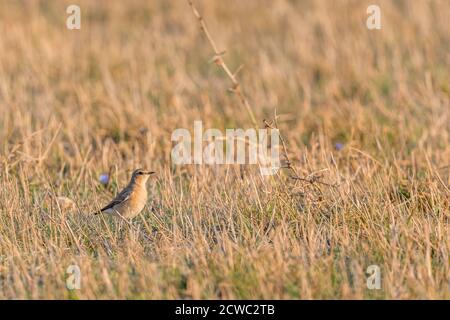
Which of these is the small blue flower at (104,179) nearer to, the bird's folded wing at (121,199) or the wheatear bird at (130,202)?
the wheatear bird at (130,202)

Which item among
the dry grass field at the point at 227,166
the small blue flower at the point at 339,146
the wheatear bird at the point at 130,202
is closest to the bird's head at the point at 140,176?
the wheatear bird at the point at 130,202

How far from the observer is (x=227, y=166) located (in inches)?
290

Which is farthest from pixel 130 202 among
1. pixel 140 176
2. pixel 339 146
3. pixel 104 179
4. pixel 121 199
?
pixel 339 146

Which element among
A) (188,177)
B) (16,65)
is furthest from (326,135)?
(16,65)

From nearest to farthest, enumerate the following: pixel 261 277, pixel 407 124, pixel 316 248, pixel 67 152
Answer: pixel 261 277 < pixel 316 248 < pixel 67 152 < pixel 407 124

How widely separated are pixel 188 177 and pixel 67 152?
1640mm

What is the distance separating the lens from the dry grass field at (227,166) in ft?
16.7

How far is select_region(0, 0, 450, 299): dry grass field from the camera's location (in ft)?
16.7

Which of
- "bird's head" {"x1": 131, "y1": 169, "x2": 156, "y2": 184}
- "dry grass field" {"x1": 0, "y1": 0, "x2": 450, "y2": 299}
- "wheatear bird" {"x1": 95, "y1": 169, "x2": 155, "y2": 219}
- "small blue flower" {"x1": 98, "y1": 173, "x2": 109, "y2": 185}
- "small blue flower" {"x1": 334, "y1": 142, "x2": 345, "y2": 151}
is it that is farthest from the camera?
"small blue flower" {"x1": 334, "y1": 142, "x2": 345, "y2": 151}

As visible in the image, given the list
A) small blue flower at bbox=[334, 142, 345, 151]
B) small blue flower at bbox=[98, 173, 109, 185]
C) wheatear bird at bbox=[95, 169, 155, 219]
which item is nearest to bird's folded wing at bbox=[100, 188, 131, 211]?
wheatear bird at bbox=[95, 169, 155, 219]

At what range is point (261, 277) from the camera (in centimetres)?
490

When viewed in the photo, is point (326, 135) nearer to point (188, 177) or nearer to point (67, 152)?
point (188, 177)

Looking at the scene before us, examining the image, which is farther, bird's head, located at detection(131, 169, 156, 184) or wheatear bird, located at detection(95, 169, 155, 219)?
bird's head, located at detection(131, 169, 156, 184)

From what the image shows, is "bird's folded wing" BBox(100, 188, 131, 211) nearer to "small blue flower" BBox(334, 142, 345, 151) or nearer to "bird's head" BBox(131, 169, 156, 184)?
"bird's head" BBox(131, 169, 156, 184)
